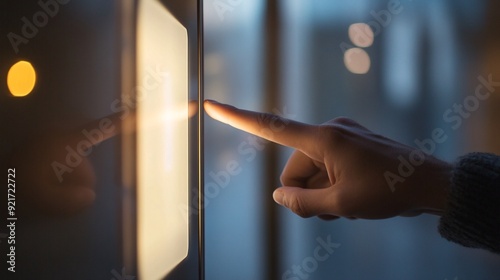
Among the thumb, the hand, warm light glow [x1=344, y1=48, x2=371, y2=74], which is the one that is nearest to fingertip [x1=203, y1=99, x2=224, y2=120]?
the hand

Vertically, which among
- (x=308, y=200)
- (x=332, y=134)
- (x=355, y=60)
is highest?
(x=355, y=60)

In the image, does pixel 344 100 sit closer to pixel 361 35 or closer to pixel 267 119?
pixel 361 35

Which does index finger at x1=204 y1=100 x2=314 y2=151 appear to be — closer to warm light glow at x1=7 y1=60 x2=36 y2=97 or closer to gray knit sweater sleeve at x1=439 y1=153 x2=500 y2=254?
gray knit sweater sleeve at x1=439 y1=153 x2=500 y2=254

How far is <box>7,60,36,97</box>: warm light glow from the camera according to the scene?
443mm

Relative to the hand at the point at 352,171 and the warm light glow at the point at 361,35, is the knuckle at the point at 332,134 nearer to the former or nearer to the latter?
the hand at the point at 352,171

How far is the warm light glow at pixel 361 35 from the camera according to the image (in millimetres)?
858

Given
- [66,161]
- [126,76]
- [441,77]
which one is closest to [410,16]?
[441,77]

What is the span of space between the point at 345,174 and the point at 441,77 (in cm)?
39

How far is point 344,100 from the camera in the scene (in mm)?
860

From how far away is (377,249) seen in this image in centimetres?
86

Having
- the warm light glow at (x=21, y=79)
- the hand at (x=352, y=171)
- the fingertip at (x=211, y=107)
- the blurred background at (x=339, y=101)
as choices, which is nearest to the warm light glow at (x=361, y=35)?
the blurred background at (x=339, y=101)

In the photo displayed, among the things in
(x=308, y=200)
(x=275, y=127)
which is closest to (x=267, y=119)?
(x=275, y=127)

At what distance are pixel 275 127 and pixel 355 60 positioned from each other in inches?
10.9

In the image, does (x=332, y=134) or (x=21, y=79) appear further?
(x=332, y=134)
